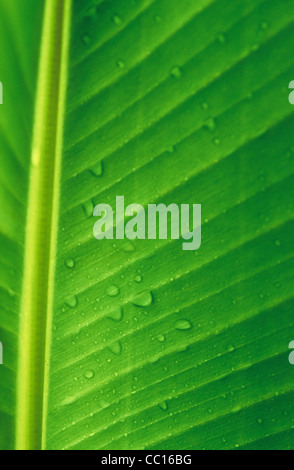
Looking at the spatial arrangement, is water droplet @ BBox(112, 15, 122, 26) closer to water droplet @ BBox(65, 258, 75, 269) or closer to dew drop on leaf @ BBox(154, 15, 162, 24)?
dew drop on leaf @ BBox(154, 15, 162, 24)

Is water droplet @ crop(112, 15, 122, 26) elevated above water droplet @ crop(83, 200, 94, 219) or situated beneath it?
elevated above

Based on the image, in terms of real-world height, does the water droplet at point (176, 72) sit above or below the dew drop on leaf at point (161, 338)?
above

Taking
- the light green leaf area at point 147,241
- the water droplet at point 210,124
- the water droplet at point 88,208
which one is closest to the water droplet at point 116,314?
the light green leaf area at point 147,241

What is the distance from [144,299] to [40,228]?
0.14m

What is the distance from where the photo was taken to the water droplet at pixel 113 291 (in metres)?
0.59

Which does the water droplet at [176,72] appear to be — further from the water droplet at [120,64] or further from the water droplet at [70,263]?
the water droplet at [70,263]

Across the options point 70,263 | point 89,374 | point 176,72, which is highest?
point 176,72

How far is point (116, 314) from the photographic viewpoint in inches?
23.4

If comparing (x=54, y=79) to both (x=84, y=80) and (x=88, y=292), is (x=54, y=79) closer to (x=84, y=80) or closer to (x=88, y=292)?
(x=84, y=80)

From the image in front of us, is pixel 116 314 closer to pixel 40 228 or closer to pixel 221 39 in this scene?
pixel 40 228

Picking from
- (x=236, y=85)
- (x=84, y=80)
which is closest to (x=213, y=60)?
(x=236, y=85)

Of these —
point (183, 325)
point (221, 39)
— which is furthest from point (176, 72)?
point (183, 325)

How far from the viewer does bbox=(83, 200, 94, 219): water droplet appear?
58 centimetres

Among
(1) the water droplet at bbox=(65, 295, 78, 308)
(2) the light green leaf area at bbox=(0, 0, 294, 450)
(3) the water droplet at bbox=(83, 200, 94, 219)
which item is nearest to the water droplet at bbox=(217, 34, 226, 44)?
(2) the light green leaf area at bbox=(0, 0, 294, 450)
